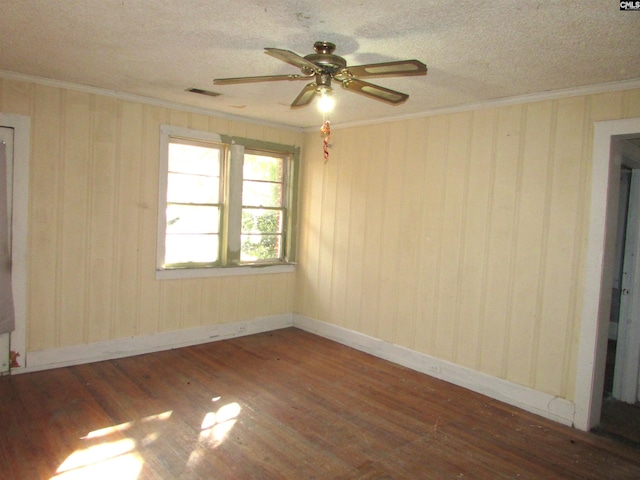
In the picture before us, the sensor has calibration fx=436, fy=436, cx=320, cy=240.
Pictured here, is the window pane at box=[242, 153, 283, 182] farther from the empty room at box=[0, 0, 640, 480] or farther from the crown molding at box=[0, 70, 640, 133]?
the crown molding at box=[0, 70, 640, 133]

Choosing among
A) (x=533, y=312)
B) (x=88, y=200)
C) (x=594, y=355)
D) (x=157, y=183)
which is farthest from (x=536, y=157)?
(x=88, y=200)

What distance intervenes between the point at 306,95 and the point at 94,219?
8.61 feet

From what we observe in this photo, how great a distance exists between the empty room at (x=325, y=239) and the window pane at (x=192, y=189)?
0.02 m

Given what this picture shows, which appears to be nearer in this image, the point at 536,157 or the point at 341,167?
the point at 536,157

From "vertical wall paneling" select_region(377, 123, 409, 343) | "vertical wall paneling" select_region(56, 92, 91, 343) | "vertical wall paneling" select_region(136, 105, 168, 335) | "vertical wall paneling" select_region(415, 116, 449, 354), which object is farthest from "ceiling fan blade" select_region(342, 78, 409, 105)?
"vertical wall paneling" select_region(56, 92, 91, 343)

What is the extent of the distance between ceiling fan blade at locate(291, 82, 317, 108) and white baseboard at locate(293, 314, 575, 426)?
9.05 ft

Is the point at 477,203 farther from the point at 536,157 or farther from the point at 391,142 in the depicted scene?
the point at 391,142

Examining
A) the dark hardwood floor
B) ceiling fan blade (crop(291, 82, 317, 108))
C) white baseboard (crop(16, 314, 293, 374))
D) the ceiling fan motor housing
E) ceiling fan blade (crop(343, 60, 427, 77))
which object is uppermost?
the ceiling fan motor housing

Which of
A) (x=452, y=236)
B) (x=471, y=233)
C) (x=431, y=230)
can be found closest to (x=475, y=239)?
(x=471, y=233)

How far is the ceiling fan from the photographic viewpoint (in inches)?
83.0

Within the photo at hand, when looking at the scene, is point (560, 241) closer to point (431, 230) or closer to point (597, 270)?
point (597, 270)

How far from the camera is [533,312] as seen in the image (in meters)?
3.57

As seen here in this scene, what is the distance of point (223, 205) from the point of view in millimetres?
5027

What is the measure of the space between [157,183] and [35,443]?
2555 mm
